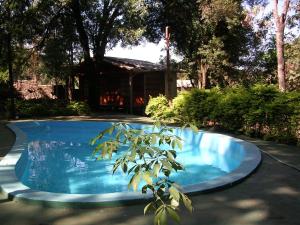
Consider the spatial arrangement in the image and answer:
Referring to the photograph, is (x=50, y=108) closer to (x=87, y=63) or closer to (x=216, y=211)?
(x=87, y=63)

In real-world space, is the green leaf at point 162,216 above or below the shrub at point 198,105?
below

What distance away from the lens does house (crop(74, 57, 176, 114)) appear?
22.2m

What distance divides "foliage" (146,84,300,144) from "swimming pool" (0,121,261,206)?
1219mm

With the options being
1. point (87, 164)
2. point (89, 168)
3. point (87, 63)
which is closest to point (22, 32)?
point (87, 63)

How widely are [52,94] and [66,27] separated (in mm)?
7196

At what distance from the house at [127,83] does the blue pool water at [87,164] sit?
8246 mm

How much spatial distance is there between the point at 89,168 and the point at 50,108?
11.7 meters

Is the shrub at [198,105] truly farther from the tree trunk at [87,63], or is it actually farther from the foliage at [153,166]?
the foliage at [153,166]

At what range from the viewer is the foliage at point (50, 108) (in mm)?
19438

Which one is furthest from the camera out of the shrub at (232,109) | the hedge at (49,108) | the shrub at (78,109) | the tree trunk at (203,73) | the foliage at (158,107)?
the tree trunk at (203,73)

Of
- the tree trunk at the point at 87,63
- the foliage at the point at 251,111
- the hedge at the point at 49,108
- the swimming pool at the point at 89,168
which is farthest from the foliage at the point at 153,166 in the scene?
the tree trunk at the point at 87,63

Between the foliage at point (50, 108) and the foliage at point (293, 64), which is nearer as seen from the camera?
the foliage at point (50, 108)

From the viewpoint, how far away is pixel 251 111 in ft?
36.6

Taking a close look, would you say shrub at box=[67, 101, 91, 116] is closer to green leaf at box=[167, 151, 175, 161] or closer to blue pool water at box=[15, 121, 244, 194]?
blue pool water at box=[15, 121, 244, 194]
